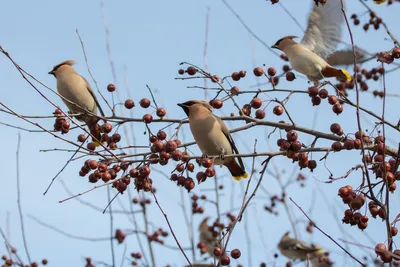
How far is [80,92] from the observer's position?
209 inches

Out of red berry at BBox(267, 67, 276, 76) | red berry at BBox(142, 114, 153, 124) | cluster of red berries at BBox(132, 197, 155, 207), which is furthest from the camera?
cluster of red berries at BBox(132, 197, 155, 207)

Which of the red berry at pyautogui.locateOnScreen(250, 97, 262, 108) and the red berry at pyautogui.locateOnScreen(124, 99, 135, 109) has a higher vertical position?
the red berry at pyautogui.locateOnScreen(124, 99, 135, 109)

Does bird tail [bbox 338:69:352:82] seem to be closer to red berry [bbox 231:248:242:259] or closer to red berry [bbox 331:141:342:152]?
red berry [bbox 331:141:342:152]

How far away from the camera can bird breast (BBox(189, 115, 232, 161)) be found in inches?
169

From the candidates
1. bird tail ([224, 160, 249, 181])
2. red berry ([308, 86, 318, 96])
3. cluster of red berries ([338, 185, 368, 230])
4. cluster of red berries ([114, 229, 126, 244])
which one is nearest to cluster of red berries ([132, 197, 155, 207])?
cluster of red berries ([114, 229, 126, 244])

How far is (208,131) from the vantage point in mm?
4297

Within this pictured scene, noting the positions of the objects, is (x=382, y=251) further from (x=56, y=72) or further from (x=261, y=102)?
(x=56, y=72)

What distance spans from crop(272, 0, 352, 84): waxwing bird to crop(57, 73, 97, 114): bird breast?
5.36ft

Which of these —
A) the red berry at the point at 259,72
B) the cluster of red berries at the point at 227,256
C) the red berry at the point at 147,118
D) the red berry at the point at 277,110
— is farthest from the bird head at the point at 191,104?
the cluster of red berries at the point at 227,256

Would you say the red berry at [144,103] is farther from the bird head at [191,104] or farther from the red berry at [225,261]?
the red berry at [225,261]

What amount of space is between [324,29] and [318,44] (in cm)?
19

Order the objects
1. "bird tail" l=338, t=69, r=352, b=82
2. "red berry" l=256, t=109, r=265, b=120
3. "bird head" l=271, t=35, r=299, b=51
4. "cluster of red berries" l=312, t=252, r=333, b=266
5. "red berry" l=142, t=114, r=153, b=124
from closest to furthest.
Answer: "red berry" l=142, t=114, r=153, b=124, "red berry" l=256, t=109, r=265, b=120, "bird tail" l=338, t=69, r=352, b=82, "bird head" l=271, t=35, r=299, b=51, "cluster of red berries" l=312, t=252, r=333, b=266

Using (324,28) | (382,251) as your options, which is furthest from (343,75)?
(382,251)

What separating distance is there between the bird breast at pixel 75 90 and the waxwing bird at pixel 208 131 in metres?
1.11
